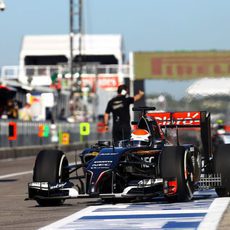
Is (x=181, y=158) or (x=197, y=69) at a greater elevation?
(x=197, y=69)

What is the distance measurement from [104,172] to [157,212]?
1.26 metres

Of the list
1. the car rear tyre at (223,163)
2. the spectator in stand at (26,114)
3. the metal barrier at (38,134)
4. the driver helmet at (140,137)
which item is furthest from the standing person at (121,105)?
the spectator in stand at (26,114)

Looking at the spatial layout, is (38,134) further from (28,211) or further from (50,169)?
(28,211)

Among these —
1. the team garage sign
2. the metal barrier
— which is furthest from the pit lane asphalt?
the team garage sign

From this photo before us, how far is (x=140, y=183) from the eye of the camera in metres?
14.6

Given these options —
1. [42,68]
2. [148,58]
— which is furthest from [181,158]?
[42,68]

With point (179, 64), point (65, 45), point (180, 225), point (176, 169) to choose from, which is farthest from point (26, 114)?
point (65, 45)

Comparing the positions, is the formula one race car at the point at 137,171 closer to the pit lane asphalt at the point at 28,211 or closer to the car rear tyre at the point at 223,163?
the car rear tyre at the point at 223,163

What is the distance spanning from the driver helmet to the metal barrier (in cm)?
2546

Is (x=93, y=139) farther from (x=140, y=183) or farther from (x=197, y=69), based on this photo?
(x=140, y=183)

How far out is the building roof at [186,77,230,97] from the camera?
2442 centimetres

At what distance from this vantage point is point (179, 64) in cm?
8775

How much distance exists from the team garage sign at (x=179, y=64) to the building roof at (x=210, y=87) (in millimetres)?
57777

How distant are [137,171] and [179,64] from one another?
72.9 meters
